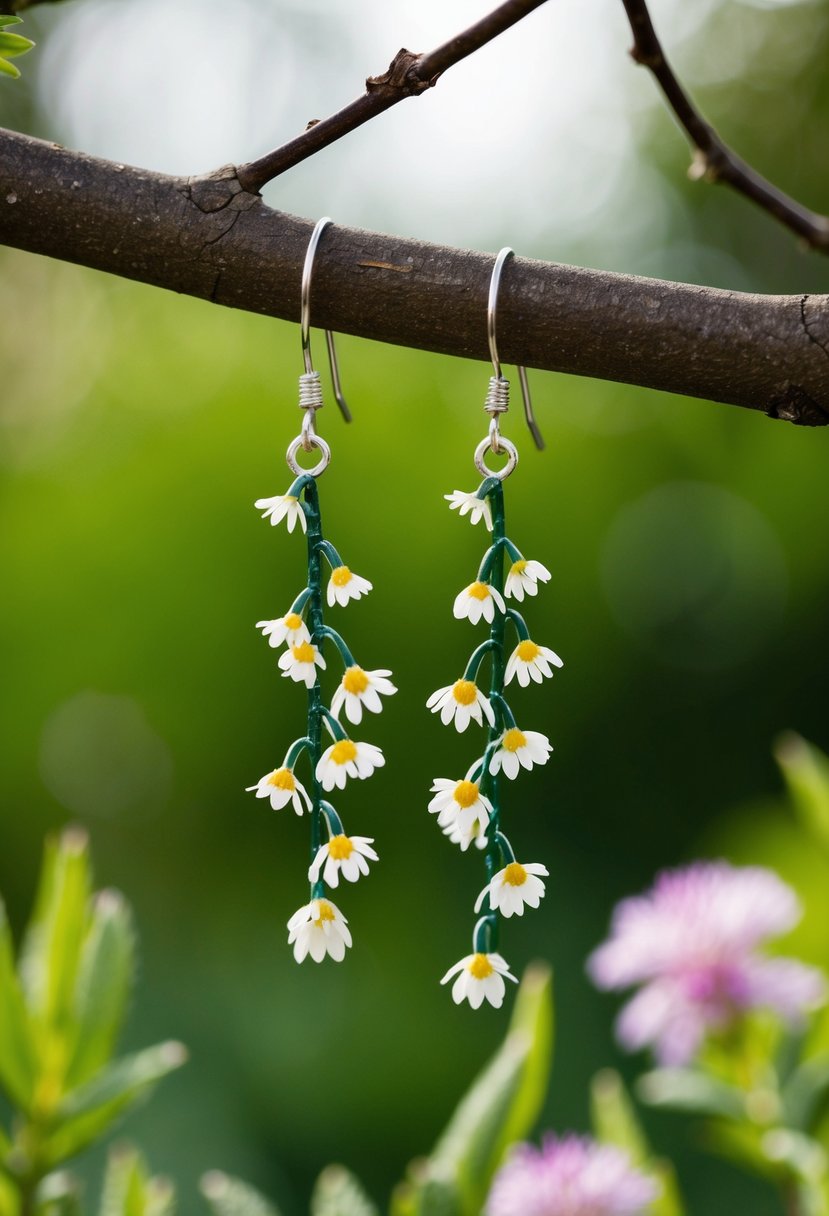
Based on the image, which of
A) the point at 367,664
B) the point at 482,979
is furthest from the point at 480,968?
the point at 367,664

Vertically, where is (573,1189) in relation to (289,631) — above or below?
below

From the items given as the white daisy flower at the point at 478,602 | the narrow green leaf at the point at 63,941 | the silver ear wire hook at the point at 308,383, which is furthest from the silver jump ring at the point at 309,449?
the narrow green leaf at the point at 63,941

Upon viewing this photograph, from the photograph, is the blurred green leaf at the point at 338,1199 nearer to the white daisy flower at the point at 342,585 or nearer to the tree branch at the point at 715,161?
the white daisy flower at the point at 342,585

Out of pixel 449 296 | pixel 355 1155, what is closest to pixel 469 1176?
pixel 449 296

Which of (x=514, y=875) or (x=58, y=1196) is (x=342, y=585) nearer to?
(x=514, y=875)

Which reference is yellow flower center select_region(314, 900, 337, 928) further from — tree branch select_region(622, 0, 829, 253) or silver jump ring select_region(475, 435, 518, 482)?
tree branch select_region(622, 0, 829, 253)

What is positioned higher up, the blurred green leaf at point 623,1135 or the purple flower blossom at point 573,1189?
the blurred green leaf at point 623,1135

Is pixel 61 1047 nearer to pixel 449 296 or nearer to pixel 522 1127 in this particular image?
pixel 522 1127
